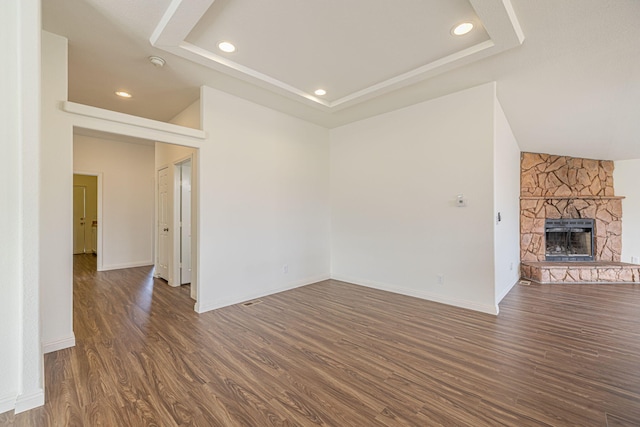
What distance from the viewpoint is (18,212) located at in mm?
1762

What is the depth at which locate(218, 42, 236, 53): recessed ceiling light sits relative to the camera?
2.69 m

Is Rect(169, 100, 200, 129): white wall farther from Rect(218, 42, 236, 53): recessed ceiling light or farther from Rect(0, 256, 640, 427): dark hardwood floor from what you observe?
Rect(0, 256, 640, 427): dark hardwood floor

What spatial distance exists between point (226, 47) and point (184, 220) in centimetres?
291

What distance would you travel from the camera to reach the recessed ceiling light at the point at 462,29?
237 centimetres

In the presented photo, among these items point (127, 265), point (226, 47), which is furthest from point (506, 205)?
point (127, 265)

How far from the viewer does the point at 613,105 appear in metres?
3.58

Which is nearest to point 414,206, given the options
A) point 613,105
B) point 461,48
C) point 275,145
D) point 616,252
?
point 461,48

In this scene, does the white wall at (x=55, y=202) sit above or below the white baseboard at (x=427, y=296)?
above

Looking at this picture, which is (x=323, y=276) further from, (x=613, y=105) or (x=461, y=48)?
(x=613, y=105)

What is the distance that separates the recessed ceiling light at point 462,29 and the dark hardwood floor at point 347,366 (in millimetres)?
2876

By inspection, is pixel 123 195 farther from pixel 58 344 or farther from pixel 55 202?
pixel 58 344

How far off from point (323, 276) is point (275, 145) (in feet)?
8.18

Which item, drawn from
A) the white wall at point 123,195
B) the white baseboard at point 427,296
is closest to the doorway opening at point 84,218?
the white wall at point 123,195

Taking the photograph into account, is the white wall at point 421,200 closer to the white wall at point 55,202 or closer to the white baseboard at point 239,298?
the white baseboard at point 239,298
